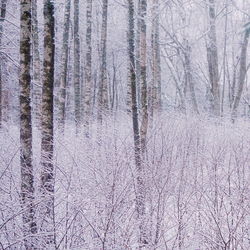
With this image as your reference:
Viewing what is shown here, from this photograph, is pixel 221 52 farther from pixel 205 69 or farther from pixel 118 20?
pixel 118 20

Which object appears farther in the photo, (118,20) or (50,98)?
(118,20)

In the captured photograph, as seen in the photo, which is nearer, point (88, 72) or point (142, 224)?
point (142, 224)

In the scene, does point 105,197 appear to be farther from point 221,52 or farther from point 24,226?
point 221,52

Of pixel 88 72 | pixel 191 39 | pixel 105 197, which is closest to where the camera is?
pixel 105 197

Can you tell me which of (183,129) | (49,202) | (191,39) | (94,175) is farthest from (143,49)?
(191,39)

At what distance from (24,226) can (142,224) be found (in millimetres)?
1697

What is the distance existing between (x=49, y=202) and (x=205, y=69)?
31.3 m

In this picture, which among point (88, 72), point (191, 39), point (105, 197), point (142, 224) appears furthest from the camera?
point (191, 39)

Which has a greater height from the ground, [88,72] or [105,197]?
[88,72]

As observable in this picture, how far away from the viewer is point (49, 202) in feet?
19.6

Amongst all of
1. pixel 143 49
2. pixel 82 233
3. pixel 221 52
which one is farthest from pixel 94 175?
pixel 221 52

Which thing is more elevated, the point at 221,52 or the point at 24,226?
the point at 221,52

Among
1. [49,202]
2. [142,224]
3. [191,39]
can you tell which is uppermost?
[191,39]

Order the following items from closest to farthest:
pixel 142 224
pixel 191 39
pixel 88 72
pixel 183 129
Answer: pixel 142 224 → pixel 183 129 → pixel 88 72 → pixel 191 39
